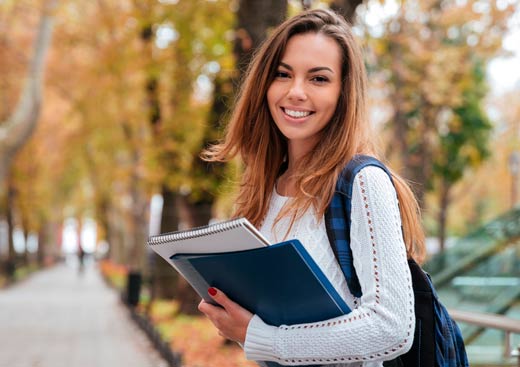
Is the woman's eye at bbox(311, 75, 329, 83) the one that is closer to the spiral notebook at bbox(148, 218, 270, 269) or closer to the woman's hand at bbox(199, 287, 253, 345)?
the spiral notebook at bbox(148, 218, 270, 269)

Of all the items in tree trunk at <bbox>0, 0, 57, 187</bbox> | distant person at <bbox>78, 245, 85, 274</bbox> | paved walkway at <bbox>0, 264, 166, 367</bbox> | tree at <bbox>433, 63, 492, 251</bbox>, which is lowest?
distant person at <bbox>78, 245, 85, 274</bbox>

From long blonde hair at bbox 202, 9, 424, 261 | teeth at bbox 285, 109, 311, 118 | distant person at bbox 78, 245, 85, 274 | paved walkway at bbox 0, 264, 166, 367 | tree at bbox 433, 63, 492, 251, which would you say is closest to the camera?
long blonde hair at bbox 202, 9, 424, 261

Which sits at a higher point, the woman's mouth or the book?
the woman's mouth

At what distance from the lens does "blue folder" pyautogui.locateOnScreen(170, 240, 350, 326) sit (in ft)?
6.91

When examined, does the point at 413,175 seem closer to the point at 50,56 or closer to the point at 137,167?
the point at 137,167

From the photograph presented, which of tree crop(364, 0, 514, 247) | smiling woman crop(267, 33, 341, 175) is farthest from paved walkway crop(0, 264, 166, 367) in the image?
smiling woman crop(267, 33, 341, 175)

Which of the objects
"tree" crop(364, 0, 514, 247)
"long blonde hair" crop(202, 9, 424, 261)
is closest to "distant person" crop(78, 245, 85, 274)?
"tree" crop(364, 0, 514, 247)

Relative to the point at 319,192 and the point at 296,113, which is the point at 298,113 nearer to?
the point at 296,113

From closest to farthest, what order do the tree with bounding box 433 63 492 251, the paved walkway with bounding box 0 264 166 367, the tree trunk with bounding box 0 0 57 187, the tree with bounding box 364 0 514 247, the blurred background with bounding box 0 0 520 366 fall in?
the blurred background with bounding box 0 0 520 366 < the paved walkway with bounding box 0 264 166 367 < the tree trunk with bounding box 0 0 57 187 < the tree with bounding box 364 0 514 247 < the tree with bounding box 433 63 492 251

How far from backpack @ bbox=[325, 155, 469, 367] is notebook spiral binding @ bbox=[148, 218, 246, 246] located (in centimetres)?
28

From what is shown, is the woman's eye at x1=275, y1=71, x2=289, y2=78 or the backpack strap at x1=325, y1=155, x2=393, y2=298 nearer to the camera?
the backpack strap at x1=325, y1=155, x2=393, y2=298

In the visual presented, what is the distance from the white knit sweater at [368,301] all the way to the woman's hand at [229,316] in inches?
4.1

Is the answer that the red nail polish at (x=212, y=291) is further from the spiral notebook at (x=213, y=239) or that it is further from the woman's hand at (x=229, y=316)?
the spiral notebook at (x=213, y=239)

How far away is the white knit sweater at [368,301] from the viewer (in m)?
2.06
